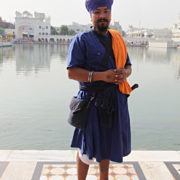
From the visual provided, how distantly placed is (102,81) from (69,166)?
0.89 metres

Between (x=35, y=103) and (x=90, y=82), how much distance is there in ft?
10.4

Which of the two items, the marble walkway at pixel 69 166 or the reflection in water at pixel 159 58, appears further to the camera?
the reflection in water at pixel 159 58

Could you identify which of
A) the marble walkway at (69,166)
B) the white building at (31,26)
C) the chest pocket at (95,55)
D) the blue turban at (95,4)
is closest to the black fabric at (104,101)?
the chest pocket at (95,55)

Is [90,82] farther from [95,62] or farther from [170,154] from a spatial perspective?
[170,154]

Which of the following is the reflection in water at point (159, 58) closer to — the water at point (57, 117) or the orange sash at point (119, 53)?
the water at point (57, 117)

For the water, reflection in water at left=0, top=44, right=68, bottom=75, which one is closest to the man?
the water

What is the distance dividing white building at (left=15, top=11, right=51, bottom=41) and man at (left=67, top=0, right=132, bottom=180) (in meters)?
54.1

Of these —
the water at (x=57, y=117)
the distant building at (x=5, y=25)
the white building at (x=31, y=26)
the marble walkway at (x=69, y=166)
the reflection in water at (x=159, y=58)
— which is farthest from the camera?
the distant building at (x=5, y=25)

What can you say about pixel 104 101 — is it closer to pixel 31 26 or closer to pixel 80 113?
pixel 80 113

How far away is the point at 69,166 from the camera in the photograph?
1.76 metres

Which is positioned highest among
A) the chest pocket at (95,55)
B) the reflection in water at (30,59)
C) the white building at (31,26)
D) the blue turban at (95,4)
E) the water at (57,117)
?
the white building at (31,26)

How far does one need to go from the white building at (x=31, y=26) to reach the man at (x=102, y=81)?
178ft

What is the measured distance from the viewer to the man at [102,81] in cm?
114

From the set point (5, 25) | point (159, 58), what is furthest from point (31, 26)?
point (159, 58)
